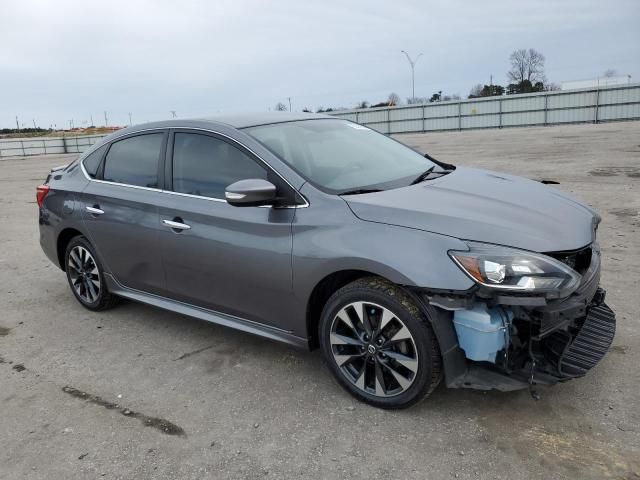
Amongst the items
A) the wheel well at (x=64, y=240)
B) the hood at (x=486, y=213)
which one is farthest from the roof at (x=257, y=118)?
the wheel well at (x=64, y=240)

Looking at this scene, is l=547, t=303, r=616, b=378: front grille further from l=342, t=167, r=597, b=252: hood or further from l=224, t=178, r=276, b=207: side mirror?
l=224, t=178, r=276, b=207: side mirror

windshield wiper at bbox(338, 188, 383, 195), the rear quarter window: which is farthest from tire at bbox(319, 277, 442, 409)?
the rear quarter window

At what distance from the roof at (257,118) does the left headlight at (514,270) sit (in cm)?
185

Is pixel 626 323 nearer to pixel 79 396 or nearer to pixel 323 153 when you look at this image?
pixel 323 153

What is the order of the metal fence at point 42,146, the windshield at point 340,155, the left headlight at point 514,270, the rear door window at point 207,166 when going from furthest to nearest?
the metal fence at point 42,146 → the rear door window at point 207,166 → the windshield at point 340,155 → the left headlight at point 514,270

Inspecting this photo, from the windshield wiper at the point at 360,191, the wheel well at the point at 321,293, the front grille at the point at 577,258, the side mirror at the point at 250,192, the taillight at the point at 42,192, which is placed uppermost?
the side mirror at the point at 250,192

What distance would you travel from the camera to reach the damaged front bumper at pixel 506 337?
2.64 metres

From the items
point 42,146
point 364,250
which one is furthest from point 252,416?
point 42,146

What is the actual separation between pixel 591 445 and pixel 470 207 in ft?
4.33

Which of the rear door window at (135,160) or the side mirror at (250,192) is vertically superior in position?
the rear door window at (135,160)

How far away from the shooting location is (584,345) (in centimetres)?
298

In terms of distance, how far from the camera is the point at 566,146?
17.8m

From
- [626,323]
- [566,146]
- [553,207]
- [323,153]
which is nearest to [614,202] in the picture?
[626,323]

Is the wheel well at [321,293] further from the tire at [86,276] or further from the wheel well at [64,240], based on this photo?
the wheel well at [64,240]
